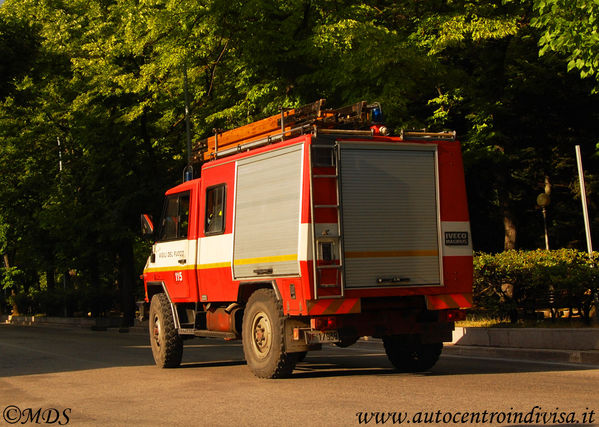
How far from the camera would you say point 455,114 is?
31.4 metres

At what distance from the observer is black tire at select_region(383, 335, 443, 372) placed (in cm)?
1277

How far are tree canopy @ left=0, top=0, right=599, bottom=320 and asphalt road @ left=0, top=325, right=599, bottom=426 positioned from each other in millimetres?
6076

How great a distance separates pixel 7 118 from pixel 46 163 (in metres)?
2.40

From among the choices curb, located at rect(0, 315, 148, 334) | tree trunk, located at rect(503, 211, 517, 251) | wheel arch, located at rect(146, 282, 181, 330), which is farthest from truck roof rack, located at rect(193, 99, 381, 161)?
curb, located at rect(0, 315, 148, 334)

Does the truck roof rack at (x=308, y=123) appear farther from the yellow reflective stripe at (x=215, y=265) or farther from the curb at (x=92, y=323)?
the curb at (x=92, y=323)

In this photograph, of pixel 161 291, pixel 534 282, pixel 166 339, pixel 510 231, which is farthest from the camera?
pixel 510 231

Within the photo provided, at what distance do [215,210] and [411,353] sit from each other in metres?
3.65

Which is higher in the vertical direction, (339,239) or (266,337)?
(339,239)

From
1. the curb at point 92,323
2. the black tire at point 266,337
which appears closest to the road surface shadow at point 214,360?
the black tire at point 266,337

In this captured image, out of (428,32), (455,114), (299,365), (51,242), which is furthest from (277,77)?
(51,242)

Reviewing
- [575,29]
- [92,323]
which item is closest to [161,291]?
[575,29]

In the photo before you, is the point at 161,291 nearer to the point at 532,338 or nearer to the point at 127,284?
the point at 532,338

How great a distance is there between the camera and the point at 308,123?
12.1 m

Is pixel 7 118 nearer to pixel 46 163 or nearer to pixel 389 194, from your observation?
pixel 46 163
